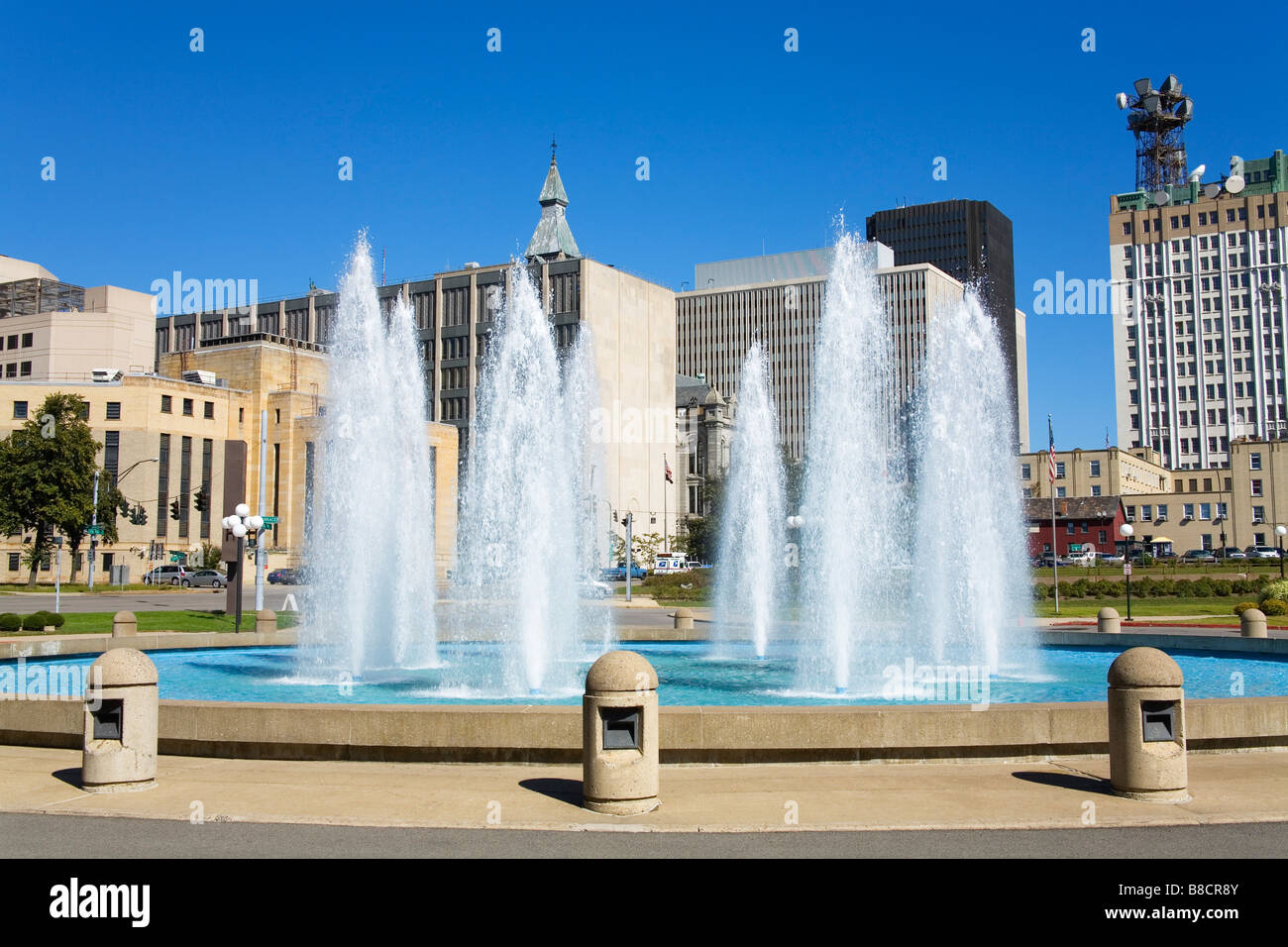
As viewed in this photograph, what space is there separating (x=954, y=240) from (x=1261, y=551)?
114m

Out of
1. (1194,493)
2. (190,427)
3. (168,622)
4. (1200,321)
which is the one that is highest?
(1200,321)

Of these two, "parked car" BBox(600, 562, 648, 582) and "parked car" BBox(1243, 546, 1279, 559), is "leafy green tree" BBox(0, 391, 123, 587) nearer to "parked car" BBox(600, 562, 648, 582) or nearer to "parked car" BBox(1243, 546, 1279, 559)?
"parked car" BBox(600, 562, 648, 582)

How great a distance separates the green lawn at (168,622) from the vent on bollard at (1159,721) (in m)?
24.1

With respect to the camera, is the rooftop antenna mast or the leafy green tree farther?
the rooftop antenna mast

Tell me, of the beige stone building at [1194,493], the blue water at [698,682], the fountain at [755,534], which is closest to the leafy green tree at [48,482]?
the fountain at [755,534]

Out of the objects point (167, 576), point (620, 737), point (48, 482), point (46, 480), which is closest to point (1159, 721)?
point (620, 737)

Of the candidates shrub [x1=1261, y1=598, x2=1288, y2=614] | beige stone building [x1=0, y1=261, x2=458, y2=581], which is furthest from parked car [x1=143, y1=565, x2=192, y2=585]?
shrub [x1=1261, y1=598, x2=1288, y2=614]

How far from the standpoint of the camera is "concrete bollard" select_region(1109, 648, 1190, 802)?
364 inches

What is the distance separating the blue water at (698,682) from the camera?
16.3m

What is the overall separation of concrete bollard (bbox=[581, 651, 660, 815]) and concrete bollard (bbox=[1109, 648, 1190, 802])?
3933 mm

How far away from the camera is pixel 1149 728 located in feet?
30.6

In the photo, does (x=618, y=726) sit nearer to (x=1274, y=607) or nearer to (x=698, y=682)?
(x=698, y=682)
